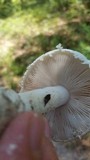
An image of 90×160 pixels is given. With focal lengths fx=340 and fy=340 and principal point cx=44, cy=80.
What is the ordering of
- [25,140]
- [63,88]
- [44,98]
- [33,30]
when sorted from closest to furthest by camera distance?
[25,140], [44,98], [63,88], [33,30]

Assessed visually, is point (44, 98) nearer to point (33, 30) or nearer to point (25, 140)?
point (25, 140)

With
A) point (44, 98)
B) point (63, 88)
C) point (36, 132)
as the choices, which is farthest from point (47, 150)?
point (63, 88)

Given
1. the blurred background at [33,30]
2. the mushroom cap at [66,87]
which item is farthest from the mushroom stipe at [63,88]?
the blurred background at [33,30]

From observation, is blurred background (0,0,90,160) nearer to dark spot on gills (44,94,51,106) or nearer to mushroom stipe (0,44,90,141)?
mushroom stipe (0,44,90,141)

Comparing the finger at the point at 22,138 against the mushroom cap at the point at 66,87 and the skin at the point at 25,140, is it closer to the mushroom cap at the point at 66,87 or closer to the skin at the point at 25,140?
the skin at the point at 25,140

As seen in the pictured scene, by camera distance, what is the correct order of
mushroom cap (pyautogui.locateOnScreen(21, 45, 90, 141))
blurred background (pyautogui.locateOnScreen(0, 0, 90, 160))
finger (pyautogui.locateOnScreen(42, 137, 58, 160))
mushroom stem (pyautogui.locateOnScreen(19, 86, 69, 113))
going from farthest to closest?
blurred background (pyautogui.locateOnScreen(0, 0, 90, 160)), mushroom cap (pyautogui.locateOnScreen(21, 45, 90, 141)), mushroom stem (pyautogui.locateOnScreen(19, 86, 69, 113)), finger (pyautogui.locateOnScreen(42, 137, 58, 160))

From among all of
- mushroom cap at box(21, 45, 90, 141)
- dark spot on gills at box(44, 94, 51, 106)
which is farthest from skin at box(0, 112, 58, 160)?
mushroom cap at box(21, 45, 90, 141)

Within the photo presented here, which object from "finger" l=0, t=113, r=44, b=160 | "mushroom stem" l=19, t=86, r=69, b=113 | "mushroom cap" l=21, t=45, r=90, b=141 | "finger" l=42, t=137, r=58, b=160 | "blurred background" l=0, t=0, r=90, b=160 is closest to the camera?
"finger" l=0, t=113, r=44, b=160
